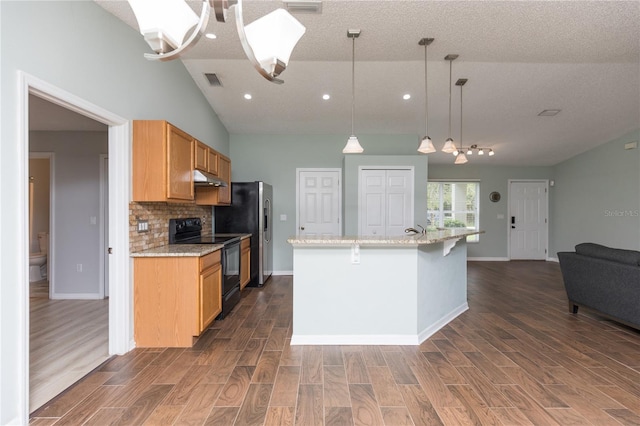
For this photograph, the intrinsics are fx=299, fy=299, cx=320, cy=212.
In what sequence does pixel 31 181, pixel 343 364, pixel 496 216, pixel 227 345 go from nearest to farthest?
1. pixel 343 364
2. pixel 227 345
3. pixel 31 181
4. pixel 496 216

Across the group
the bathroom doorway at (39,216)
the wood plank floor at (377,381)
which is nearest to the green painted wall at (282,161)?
the wood plank floor at (377,381)

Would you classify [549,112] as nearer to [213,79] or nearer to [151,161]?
[213,79]

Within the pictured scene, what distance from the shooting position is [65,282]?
4191mm

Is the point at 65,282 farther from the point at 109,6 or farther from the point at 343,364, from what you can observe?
the point at 343,364

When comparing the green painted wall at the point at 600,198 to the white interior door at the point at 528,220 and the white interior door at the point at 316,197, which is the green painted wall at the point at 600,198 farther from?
the white interior door at the point at 316,197

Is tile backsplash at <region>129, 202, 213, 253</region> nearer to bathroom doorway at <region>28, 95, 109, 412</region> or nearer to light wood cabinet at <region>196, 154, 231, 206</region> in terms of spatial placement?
light wood cabinet at <region>196, 154, 231, 206</region>

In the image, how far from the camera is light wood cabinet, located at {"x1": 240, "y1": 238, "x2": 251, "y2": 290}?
431 centimetres

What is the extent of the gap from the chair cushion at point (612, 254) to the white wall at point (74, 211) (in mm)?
6204

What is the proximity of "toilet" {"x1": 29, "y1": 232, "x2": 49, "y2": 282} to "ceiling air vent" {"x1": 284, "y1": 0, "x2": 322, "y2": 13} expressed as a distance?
547cm

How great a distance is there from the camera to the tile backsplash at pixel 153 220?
107 inches

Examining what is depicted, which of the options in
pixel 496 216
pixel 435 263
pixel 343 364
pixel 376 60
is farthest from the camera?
pixel 496 216

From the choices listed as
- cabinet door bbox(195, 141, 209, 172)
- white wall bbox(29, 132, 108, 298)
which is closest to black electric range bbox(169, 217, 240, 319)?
cabinet door bbox(195, 141, 209, 172)

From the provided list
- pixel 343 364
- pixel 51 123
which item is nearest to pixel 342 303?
pixel 343 364

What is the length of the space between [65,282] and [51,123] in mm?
2182
